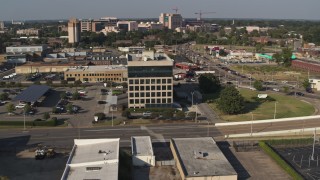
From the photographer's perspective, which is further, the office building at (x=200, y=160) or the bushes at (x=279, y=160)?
the bushes at (x=279, y=160)

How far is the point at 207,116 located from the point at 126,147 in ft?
57.1

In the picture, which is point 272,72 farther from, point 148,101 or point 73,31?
point 73,31

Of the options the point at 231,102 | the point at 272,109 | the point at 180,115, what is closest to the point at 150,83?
the point at 180,115

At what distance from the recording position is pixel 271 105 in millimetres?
60031

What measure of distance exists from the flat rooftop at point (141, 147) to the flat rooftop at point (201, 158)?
2675 mm

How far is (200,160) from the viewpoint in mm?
33750

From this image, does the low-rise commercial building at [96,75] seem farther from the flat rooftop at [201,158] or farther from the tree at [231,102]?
the flat rooftop at [201,158]

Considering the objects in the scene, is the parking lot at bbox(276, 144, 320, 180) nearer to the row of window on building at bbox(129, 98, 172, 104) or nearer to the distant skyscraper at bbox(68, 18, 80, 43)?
the row of window on building at bbox(129, 98, 172, 104)

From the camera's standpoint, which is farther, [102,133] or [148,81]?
[148,81]

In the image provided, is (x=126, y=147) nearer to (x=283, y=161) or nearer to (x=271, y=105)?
(x=283, y=161)

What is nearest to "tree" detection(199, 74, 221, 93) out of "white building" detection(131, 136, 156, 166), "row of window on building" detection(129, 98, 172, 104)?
"row of window on building" detection(129, 98, 172, 104)

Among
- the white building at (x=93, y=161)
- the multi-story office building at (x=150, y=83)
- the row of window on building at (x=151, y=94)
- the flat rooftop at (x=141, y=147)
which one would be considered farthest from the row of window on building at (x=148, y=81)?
the white building at (x=93, y=161)

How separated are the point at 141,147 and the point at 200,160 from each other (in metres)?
6.32

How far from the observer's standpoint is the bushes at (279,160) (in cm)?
3269
